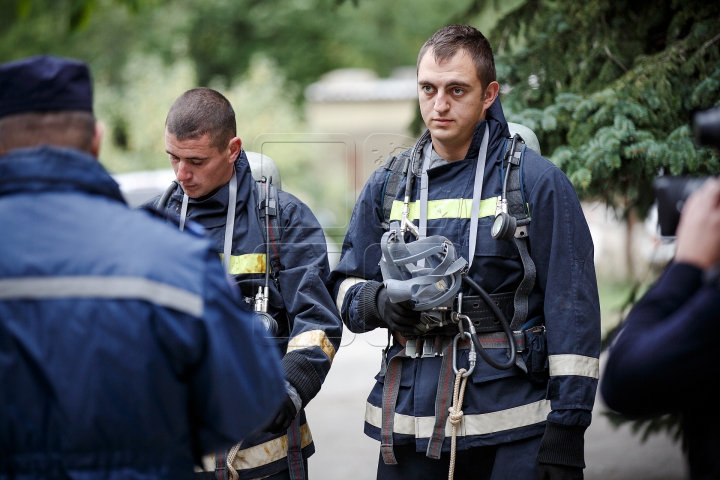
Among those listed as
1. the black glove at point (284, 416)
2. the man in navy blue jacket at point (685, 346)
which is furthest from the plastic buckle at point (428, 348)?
the man in navy blue jacket at point (685, 346)

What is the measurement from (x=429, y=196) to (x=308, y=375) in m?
0.83

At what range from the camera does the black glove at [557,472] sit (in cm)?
291

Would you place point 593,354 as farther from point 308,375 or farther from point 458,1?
point 458,1

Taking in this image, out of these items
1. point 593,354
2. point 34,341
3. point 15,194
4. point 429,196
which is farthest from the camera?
point 429,196

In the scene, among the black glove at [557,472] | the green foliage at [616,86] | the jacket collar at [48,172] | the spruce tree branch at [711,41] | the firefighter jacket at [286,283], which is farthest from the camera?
the spruce tree branch at [711,41]

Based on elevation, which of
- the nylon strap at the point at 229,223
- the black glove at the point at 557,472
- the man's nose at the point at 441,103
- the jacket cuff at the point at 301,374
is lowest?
the black glove at the point at 557,472

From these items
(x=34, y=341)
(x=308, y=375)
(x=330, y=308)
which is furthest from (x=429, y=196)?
(x=34, y=341)

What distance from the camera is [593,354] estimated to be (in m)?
3.05

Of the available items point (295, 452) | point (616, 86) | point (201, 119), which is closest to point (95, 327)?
point (295, 452)

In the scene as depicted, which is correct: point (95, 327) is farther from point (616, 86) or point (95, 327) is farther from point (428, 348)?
point (616, 86)

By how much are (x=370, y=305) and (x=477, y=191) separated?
1.93 ft

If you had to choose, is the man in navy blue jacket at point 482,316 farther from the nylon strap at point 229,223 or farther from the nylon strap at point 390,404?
the nylon strap at point 229,223

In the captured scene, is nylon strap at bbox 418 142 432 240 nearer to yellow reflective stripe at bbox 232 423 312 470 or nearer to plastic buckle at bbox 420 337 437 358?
plastic buckle at bbox 420 337 437 358

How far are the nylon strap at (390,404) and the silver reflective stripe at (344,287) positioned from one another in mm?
340
